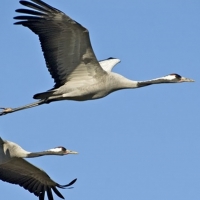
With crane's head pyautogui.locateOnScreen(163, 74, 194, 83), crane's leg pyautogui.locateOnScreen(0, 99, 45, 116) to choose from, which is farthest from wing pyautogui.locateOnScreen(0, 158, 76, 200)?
crane's head pyautogui.locateOnScreen(163, 74, 194, 83)

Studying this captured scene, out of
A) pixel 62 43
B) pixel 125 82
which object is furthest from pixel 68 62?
pixel 125 82

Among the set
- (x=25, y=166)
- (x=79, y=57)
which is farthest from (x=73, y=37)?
(x=25, y=166)

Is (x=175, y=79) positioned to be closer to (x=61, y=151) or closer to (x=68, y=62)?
(x=68, y=62)

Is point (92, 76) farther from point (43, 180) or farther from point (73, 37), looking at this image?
point (43, 180)

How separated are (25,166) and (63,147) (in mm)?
1595

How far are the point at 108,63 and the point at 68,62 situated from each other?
2.82m

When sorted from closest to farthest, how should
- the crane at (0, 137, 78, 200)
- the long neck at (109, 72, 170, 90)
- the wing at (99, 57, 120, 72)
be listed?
the long neck at (109, 72, 170, 90) < the wing at (99, 57, 120, 72) < the crane at (0, 137, 78, 200)

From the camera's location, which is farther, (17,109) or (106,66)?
(106,66)

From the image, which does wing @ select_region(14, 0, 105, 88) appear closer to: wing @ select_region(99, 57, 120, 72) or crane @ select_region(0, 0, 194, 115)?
crane @ select_region(0, 0, 194, 115)

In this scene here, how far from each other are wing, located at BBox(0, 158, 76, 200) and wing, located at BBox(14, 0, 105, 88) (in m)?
3.02

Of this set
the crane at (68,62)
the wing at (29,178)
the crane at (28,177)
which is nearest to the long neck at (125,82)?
the crane at (68,62)

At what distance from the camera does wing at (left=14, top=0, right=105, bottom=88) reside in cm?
2053

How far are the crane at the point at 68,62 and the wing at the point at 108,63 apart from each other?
209 centimetres

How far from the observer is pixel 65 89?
21703mm
